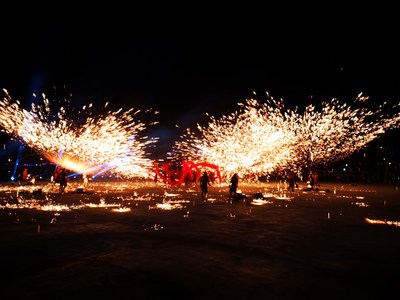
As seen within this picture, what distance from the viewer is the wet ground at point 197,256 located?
6023mm

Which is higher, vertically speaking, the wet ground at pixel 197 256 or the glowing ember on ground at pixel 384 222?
the glowing ember on ground at pixel 384 222

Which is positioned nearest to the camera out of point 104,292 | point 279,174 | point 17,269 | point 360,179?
point 104,292

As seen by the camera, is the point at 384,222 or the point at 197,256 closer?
the point at 197,256

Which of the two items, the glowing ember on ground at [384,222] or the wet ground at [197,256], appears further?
the glowing ember on ground at [384,222]

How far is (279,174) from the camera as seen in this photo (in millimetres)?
54656

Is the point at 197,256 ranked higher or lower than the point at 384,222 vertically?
lower

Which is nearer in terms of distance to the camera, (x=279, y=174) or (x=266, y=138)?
(x=266, y=138)

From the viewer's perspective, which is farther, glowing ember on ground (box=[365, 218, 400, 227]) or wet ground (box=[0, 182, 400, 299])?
glowing ember on ground (box=[365, 218, 400, 227])

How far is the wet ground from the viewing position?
602 centimetres

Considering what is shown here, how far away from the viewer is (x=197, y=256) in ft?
26.8

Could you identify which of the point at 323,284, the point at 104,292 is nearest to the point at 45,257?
the point at 104,292

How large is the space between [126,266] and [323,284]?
365 cm

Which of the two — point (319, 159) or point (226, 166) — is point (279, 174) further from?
point (226, 166)

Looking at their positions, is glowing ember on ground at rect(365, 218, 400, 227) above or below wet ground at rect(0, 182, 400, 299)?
above
